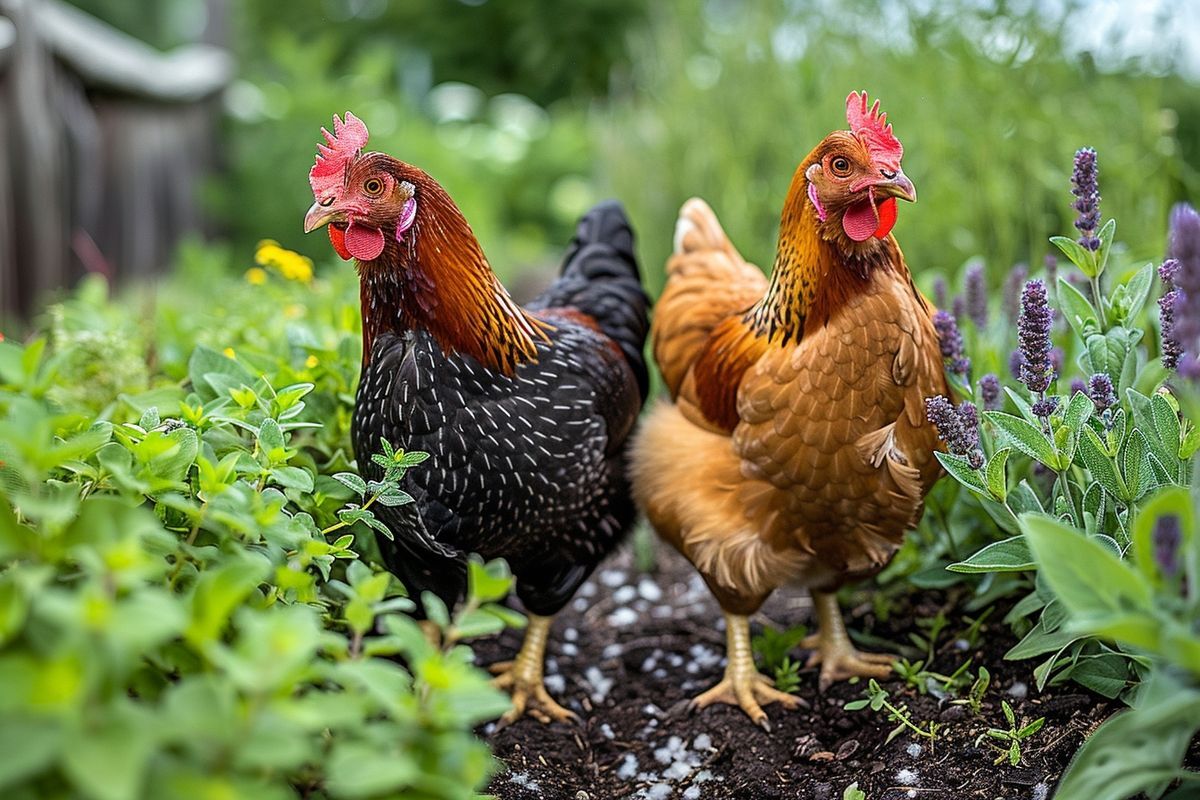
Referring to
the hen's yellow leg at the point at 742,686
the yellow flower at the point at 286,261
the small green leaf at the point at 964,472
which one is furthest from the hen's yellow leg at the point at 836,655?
the yellow flower at the point at 286,261

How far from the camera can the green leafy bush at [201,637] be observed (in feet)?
3.26

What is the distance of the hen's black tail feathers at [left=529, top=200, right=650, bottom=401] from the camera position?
2824 millimetres

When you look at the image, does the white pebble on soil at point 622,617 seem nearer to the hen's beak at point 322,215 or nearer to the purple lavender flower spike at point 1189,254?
the hen's beak at point 322,215

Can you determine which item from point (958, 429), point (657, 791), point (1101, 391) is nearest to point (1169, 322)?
point (1101, 391)

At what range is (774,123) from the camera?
4.66m

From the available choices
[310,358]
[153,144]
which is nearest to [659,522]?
[310,358]

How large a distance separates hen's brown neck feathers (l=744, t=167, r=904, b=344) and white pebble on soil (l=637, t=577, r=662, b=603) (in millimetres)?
1148

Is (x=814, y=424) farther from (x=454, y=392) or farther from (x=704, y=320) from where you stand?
(x=454, y=392)

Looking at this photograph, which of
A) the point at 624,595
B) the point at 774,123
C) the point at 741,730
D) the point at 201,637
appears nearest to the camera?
the point at 201,637

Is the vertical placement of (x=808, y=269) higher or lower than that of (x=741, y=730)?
higher

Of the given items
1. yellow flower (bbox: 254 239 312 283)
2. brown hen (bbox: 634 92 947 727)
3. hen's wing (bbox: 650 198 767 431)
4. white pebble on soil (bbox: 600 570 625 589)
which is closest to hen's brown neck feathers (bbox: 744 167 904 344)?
brown hen (bbox: 634 92 947 727)

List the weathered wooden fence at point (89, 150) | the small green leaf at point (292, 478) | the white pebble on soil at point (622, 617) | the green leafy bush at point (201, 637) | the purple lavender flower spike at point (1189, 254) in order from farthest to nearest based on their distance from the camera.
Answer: the weathered wooden fence at point (89, 150)
the white pebble on soil at point (622, 617)
the small green leaf at point (292, 478)
the purple lavender flower spike at point (1189, 254)
the green leafy bush at point (201, 637)

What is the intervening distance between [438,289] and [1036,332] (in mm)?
1172

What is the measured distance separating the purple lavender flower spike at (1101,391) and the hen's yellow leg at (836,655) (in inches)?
33.4
